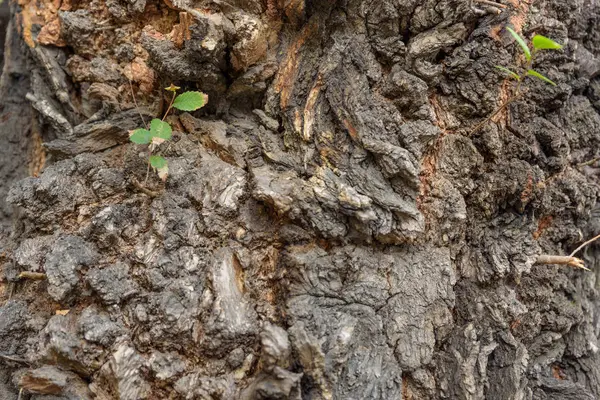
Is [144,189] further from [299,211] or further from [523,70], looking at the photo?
[523,70]

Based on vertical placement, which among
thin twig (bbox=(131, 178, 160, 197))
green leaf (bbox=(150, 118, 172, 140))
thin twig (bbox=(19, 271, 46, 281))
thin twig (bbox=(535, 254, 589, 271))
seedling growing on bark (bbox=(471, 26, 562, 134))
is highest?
seedling growing on bark (bbox=(471, 26, 562, 134))

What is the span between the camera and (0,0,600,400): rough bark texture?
5.01 ft

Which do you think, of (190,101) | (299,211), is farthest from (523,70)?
(190,101)

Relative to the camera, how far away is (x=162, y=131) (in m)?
1.71

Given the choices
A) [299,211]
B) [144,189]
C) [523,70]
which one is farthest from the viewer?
[523,70]

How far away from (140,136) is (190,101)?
0.81ft

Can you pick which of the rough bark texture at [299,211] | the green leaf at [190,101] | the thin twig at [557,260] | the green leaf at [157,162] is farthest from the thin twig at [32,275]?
the thin twig at [557,260]

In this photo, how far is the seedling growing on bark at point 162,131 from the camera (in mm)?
1680

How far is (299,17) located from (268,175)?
0.75 metres

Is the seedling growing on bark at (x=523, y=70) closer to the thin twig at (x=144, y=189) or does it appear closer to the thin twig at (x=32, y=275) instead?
the thin twig at (x=144, y=189)

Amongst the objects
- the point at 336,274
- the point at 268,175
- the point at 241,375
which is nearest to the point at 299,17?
the point at 268,175

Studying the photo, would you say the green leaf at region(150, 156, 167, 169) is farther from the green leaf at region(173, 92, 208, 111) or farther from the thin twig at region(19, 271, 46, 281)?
the thin twig at region(19, 271, 46, 281)

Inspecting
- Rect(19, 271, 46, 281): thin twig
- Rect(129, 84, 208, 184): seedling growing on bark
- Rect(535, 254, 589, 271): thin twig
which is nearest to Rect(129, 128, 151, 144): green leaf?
Rect(129, 84, 208, 184): seedling growing on bark

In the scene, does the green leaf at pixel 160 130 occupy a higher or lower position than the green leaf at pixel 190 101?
lower
